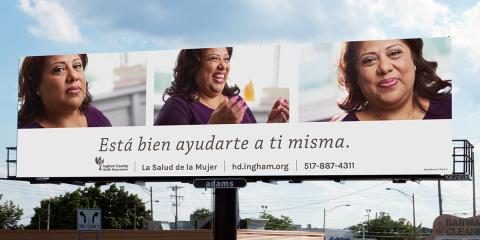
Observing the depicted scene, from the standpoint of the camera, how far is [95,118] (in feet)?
83.6

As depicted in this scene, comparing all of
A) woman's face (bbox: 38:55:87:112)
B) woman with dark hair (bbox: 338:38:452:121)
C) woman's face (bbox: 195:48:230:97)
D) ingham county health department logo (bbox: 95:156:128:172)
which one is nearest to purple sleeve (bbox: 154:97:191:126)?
woman's face (bbox: 195:48:230:97)

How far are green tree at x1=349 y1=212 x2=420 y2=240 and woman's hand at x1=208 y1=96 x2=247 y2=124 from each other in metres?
119

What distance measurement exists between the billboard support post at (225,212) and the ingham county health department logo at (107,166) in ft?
9.94

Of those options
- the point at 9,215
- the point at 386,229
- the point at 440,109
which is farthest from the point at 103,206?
the point at 386,229

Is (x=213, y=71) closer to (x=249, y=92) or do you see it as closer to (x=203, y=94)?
(x=203, y=94)

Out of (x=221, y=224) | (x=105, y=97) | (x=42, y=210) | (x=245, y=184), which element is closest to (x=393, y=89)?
(x=245, y=184)

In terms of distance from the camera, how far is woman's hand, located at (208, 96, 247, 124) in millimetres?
24234

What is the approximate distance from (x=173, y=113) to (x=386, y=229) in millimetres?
126282

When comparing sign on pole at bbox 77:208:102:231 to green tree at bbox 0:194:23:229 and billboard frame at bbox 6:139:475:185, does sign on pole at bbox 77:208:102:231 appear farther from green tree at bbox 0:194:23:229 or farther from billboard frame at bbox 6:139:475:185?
green tree at bbox 0:194:23:229

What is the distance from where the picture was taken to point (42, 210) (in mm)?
86188

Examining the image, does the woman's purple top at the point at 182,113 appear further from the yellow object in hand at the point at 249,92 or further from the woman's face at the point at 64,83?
the woman's face at the point at 64,83

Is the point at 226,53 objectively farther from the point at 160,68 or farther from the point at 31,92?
the point at 31,92

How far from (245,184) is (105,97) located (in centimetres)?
550

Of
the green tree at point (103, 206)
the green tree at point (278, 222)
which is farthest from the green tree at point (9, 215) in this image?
the green tree at point (278, 222)
